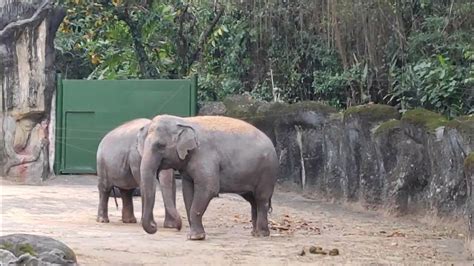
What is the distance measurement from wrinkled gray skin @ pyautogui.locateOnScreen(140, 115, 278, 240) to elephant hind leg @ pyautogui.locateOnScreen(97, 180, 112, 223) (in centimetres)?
169

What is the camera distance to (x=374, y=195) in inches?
567

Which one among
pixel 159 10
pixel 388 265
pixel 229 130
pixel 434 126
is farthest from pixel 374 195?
pixel 159 10

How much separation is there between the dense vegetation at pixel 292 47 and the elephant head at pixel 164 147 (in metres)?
4.26

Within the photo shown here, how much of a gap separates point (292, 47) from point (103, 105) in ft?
12.3

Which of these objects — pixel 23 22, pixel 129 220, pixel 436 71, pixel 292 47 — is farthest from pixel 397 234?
pixel 23 22

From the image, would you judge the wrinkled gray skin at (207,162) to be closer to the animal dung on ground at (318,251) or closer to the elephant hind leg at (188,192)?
the elephant hind leg at (188,192)

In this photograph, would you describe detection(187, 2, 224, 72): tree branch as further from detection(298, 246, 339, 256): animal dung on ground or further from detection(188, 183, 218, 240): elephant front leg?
detection(298, 246, 339, 256): animal dung on ground

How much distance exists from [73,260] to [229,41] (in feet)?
46.9

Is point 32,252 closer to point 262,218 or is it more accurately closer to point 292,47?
point 262,218

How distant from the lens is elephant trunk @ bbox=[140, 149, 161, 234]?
10.4 m

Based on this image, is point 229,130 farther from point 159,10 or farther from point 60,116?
point 159,10

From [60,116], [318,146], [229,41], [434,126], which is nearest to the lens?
[434,126]

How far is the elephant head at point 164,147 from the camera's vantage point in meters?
10.6

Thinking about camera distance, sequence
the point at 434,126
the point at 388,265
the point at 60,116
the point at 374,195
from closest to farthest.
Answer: the point at 388,265 → the point at 434,126 → the point at 374,195 → the point at 60,116
